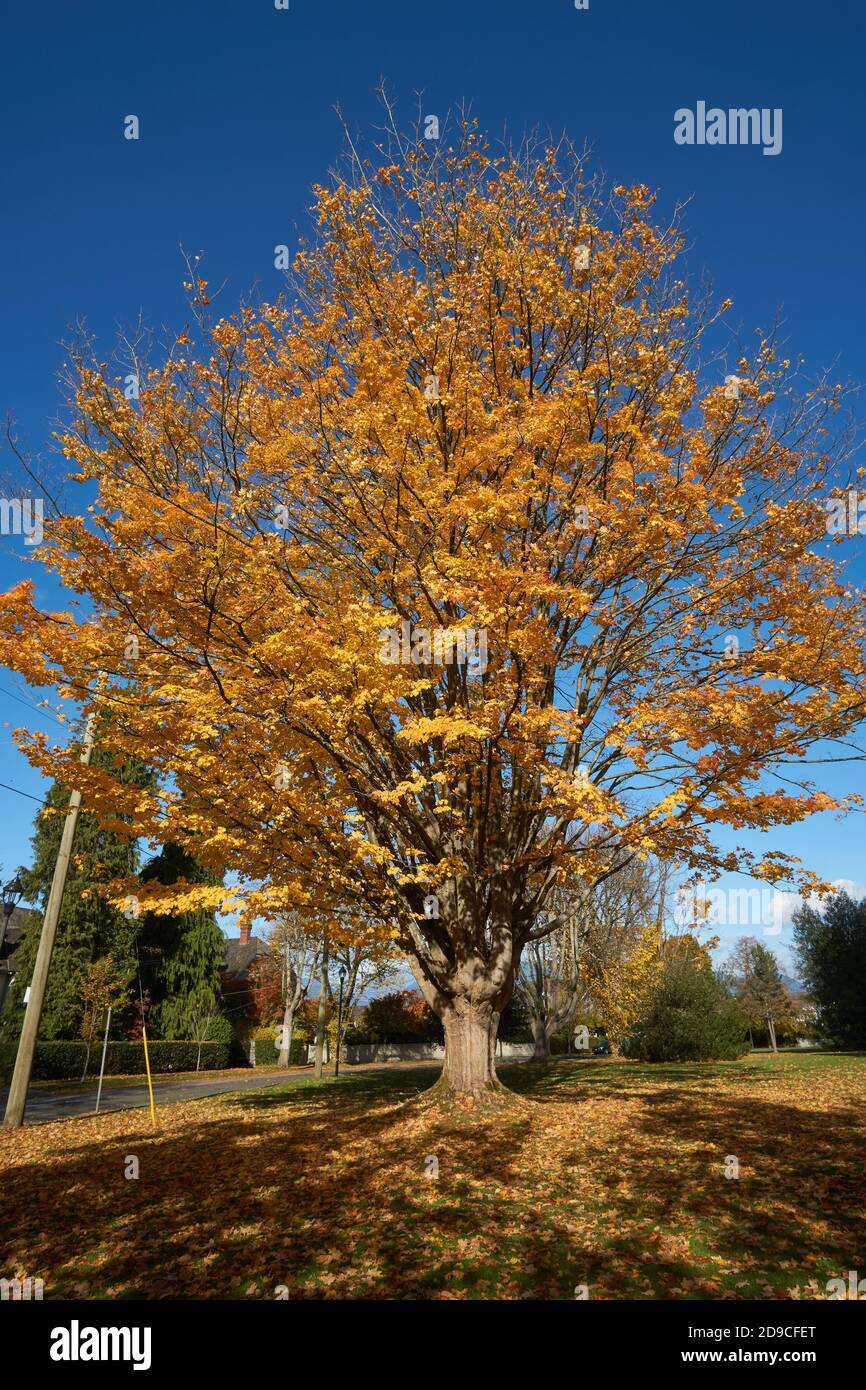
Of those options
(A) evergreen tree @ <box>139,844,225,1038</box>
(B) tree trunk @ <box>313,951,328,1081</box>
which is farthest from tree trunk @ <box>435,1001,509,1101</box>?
(A) evergreen tree @ <box>139,844,225,1038</box>

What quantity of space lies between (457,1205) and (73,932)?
26833mm

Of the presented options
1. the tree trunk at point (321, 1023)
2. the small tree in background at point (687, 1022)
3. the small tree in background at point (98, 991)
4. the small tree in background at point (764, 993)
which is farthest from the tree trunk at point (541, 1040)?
the small tree in background at point (764, 993)

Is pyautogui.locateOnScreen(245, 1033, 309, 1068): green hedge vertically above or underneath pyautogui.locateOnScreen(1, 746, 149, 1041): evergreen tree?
underneath

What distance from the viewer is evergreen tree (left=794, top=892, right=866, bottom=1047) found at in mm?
26250

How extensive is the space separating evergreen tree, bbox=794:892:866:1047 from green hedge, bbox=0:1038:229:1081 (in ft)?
80.6

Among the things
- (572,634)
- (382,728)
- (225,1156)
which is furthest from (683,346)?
(225,1156)

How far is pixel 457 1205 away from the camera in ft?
19.9

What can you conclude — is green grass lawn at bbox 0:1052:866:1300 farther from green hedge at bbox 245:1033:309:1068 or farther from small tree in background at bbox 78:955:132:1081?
green hedge at bbox 245:1033:309:1068

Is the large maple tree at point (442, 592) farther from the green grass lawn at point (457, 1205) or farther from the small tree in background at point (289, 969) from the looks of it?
the small tree in background at point (289, 969)

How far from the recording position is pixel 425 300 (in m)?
9.49

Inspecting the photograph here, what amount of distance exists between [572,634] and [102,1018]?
25.3 m

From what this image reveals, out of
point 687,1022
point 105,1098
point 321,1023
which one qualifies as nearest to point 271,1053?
point 321,1023

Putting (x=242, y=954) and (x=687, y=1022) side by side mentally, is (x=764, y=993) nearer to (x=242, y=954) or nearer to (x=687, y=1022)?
(x=687, y=1022)

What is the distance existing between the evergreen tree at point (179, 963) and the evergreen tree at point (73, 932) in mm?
1675
